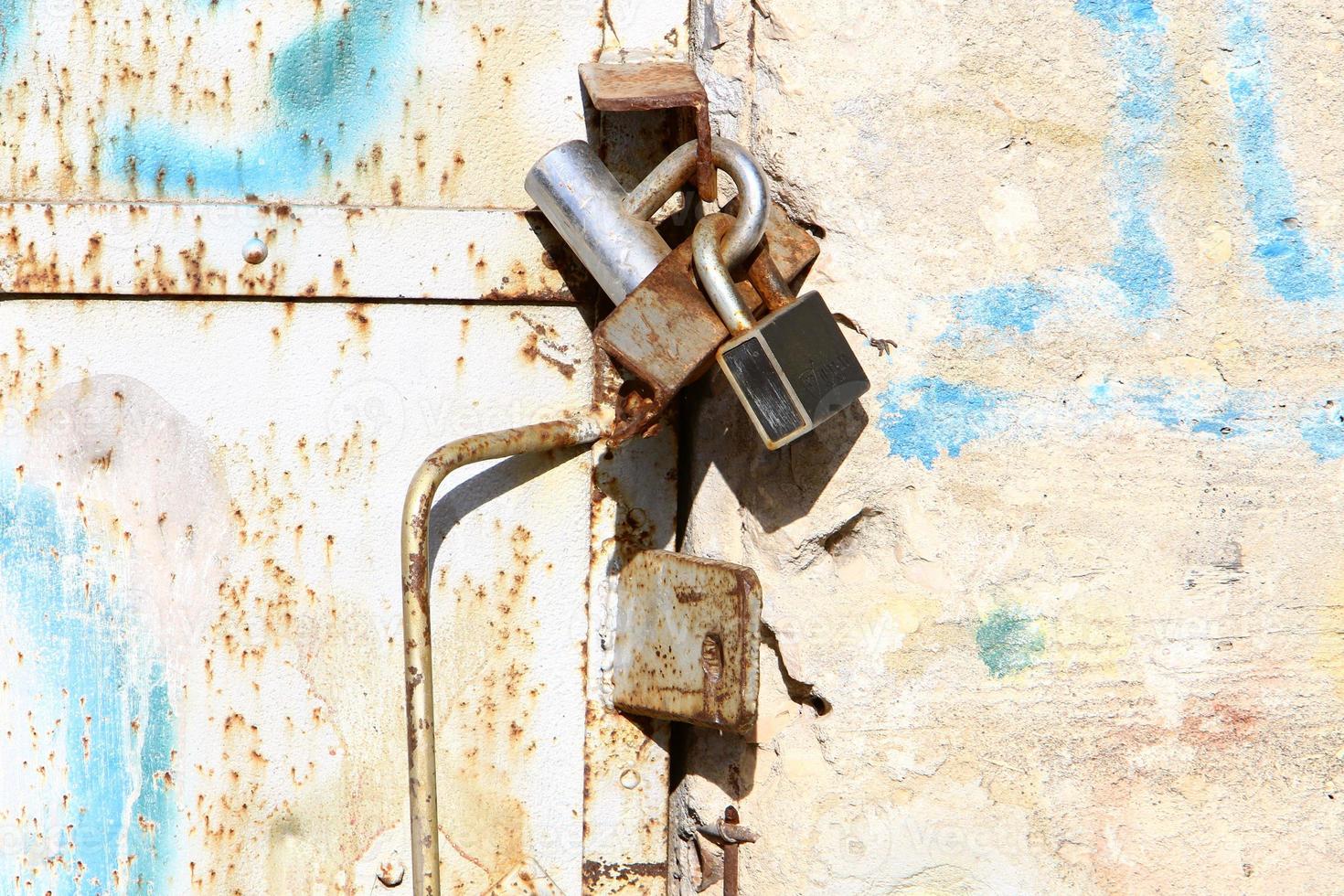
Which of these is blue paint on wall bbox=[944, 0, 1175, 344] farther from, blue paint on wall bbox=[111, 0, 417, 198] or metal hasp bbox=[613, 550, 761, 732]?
blue paint on wall bbox=[111, 0, 417, 198]

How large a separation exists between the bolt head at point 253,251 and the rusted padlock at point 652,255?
0.25 meters

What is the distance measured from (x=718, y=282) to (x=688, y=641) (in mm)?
320

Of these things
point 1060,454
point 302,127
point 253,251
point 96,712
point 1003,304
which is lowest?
point 96,712

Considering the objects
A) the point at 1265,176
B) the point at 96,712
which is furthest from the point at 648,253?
the point at 96,712

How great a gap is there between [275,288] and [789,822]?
66 cm

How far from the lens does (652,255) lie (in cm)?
98

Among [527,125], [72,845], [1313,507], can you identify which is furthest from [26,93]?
[1313,507]

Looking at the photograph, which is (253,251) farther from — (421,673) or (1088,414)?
(1088,414)

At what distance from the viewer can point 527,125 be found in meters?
1.09

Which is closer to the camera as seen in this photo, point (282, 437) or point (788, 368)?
point (788, 368)

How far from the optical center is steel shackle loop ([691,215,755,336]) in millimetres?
926

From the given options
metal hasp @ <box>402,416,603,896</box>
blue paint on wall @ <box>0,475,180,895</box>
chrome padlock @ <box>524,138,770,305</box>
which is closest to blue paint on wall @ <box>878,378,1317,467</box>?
chrome padlock @ <box>524,138,770,305</box>

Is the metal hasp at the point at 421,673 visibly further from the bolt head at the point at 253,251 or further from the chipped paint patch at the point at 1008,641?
the chipped paint patch at the point at 1008,641

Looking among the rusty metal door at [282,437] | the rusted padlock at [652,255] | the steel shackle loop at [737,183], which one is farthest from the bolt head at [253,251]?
the steel shackle loop at [737,183]
